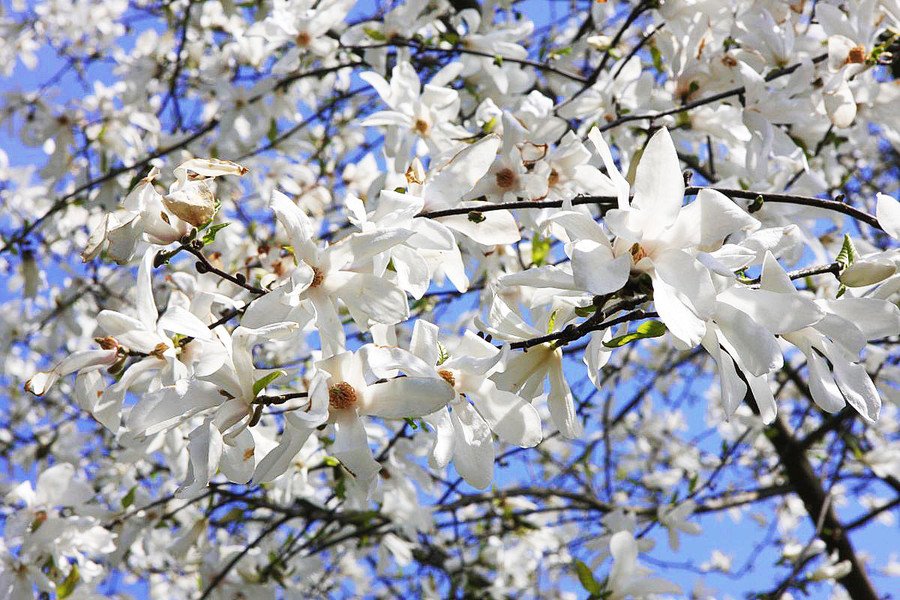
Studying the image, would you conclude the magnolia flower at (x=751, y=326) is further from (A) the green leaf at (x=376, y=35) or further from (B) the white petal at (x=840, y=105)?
(A) the green leaf at (x=376, y=35)

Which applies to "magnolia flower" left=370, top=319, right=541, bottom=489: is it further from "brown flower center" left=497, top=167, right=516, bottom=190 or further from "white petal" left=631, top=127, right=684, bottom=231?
"brown flower center" left=497, top=167, right=516, bottom=190

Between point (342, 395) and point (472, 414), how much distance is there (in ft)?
0.45

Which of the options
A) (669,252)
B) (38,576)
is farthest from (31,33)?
(669,252)

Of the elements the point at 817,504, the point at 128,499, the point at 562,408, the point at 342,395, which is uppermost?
the point at 342,395

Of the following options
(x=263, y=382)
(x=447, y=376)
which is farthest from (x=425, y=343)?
(x=263, y=382)

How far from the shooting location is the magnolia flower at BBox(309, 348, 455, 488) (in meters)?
0.67

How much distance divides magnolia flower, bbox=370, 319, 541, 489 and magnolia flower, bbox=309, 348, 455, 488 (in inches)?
2.0

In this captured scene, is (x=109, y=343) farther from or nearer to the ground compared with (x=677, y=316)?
nearer to the ground

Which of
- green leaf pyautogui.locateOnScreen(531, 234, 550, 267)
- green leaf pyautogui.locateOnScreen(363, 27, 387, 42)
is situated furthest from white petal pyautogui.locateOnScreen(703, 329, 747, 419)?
green leaf pyautogui.locateOnScreen(363, 27, 387, 42)

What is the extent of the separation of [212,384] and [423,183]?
314mm

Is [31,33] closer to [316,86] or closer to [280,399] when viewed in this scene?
[316,86]

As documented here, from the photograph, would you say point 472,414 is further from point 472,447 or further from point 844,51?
point 844,51

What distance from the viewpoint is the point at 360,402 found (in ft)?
2.30

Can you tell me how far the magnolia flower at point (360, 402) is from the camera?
669mm
